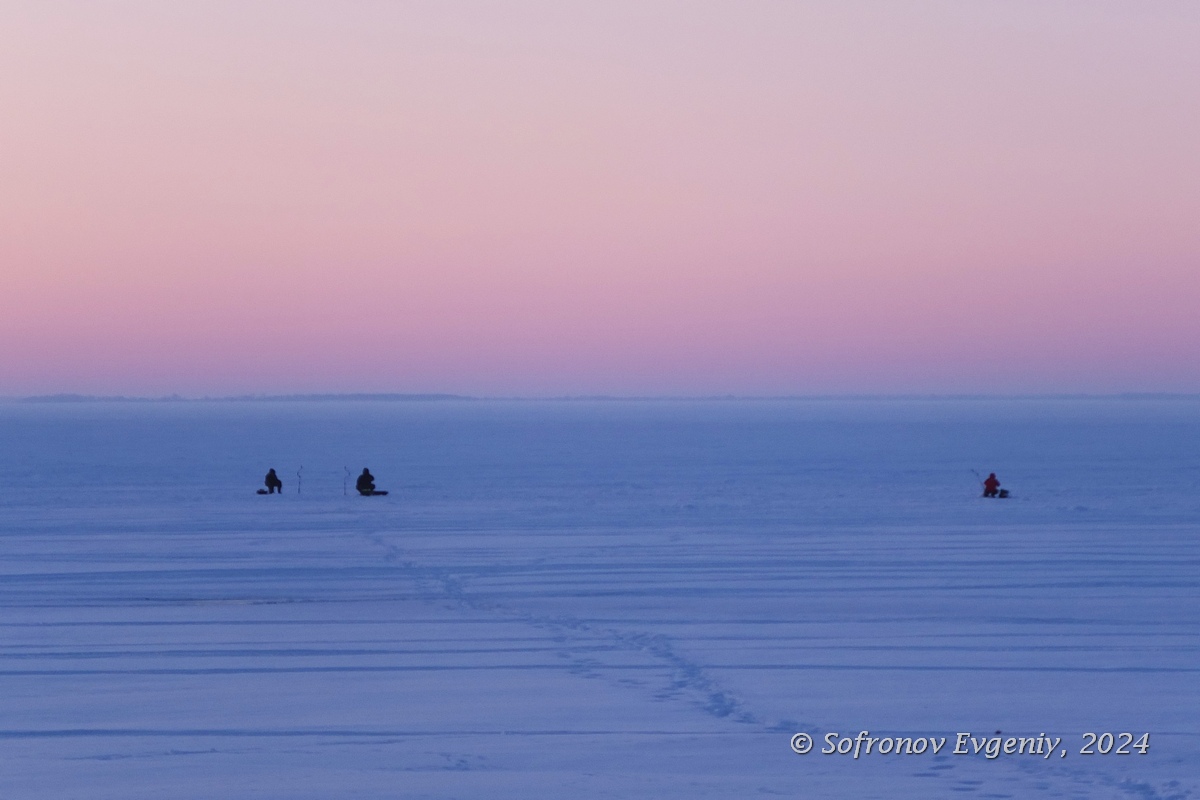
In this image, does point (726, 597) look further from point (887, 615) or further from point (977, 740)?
point (977, 740)

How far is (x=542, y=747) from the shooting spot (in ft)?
24.6

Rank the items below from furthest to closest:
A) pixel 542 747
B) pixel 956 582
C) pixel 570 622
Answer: pixel 956 582, pixel 570 622, pixel 542 747

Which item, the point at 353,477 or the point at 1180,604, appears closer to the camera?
the point at 1180,604

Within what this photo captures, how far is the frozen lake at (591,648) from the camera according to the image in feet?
23.2

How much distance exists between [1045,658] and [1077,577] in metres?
4.88

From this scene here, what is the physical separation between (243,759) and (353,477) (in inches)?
1155

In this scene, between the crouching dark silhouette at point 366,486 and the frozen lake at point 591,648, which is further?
the crouching dark silhouette at point 366,486

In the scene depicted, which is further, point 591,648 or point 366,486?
point 366,486

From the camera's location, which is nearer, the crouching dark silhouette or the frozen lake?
the frozen lake

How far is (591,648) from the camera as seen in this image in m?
10.4

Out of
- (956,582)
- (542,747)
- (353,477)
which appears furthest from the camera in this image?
(353,477)

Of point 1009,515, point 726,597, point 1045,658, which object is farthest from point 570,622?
point 1009,515

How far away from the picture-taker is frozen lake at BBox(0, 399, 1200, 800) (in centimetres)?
708

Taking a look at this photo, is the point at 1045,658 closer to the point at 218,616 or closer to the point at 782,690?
the point at 782,690
